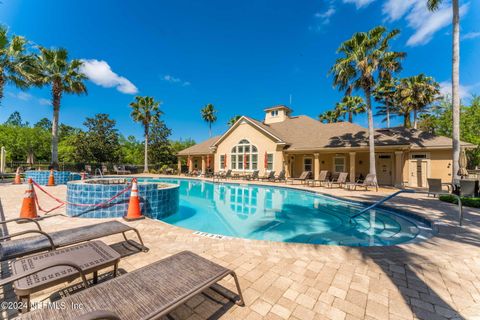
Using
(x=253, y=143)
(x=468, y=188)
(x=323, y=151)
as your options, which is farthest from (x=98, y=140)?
(x=468, y=188)

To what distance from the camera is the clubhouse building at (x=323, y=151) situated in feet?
47.1

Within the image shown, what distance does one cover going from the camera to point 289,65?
2406 centimetres

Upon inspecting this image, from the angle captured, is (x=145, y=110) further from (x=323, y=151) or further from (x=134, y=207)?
(x=134, y=207)

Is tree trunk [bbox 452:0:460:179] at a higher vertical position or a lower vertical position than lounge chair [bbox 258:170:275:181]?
higher

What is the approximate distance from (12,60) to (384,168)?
29.3 metres

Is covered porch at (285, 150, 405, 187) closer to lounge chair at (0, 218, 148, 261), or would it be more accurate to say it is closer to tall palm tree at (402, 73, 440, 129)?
tall palm tree at (402, 73, 440, 129)

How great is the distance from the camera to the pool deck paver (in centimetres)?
233

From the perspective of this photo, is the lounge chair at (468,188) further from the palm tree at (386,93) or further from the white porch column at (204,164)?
the white porch column at (204,164)

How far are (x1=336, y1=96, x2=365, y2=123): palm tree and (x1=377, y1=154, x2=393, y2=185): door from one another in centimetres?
1463

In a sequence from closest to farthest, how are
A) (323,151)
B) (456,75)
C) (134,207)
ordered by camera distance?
1. (134,207)
2. (456,75)
3. (323,151)

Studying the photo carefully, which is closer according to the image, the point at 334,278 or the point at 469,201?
the point at 334,278

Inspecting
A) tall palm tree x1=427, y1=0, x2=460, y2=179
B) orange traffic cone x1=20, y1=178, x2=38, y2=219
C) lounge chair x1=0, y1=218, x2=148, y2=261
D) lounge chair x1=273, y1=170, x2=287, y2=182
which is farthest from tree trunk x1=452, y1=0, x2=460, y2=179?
orange traffic cone x1=20, y1=178, x2=38, y2=219

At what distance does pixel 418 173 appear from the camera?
14734mm

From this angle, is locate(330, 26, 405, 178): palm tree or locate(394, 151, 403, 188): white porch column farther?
locate(394, 151, 403, 188): white porch column
